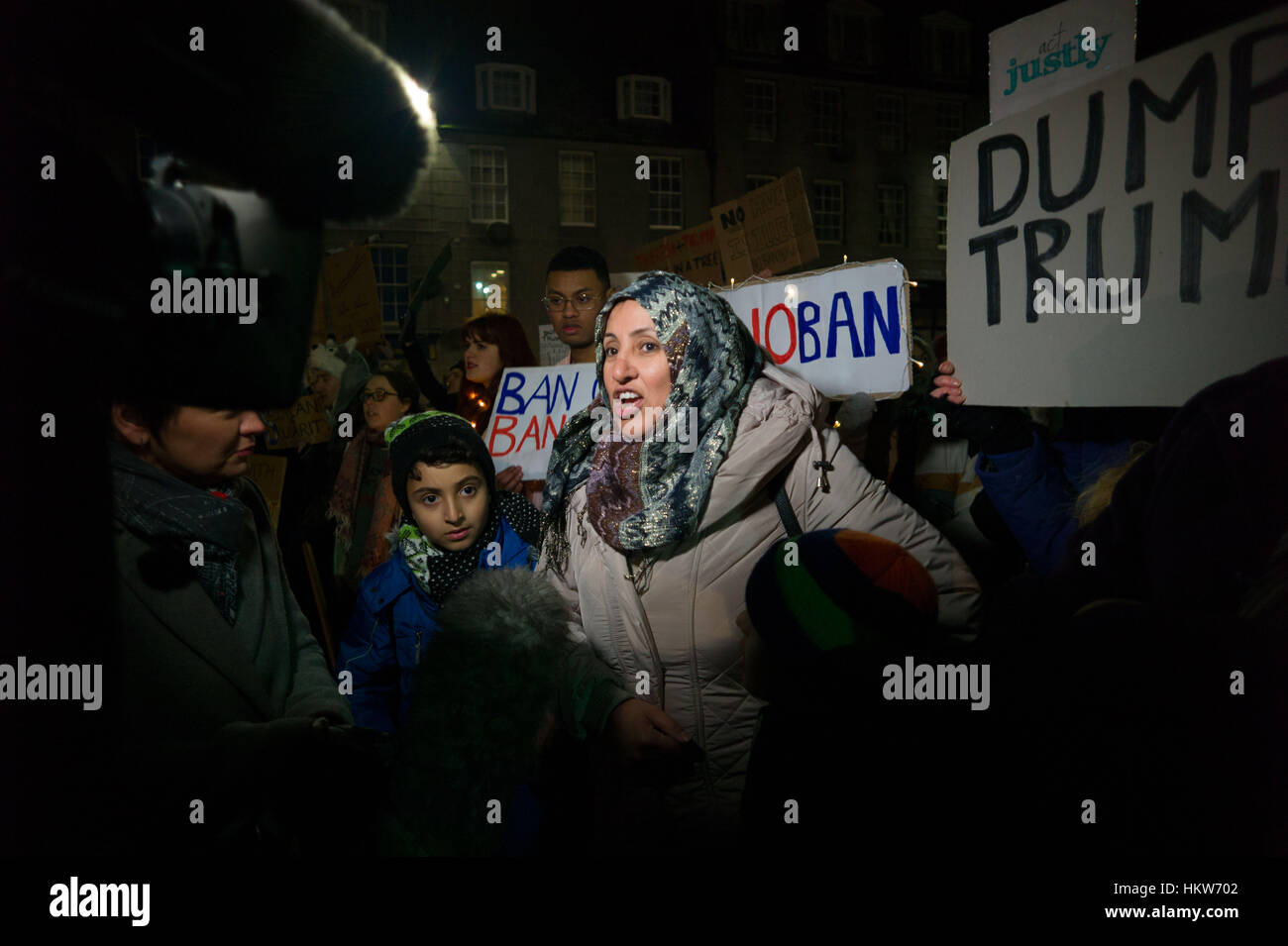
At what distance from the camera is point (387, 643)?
2.36 meters

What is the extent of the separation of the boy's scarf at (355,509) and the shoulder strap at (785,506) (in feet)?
6.65

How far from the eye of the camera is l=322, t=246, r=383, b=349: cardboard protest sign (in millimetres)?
4043

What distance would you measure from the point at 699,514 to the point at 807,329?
4.37 feet

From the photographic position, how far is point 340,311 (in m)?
4.11

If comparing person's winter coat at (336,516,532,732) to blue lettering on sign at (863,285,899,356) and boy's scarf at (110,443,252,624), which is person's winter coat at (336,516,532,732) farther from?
blue lettering on sign at (863,285,899,356)

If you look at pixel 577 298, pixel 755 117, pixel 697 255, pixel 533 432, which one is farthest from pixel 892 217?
pixel 533 432

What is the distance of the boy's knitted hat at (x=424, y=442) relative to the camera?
2.46 metres

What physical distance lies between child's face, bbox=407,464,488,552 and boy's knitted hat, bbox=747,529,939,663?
1.06m

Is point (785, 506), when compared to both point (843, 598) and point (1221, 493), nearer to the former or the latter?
point (843, 598)

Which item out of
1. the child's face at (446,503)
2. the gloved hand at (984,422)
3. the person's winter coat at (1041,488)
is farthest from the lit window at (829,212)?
the child's face at (446,503)

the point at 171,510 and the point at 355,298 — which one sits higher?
the point at 355,298

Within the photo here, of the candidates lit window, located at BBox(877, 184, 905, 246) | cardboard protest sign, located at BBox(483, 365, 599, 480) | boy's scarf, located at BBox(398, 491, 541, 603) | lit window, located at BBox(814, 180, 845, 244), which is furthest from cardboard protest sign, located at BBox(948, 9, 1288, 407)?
lit window, located at BBox(814, 180, 845, 244)
